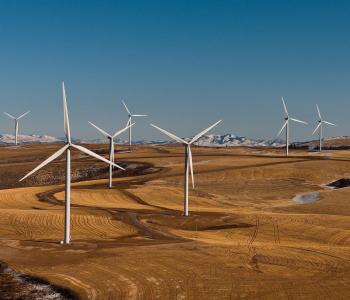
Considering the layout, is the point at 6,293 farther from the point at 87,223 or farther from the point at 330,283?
the point at 87,223

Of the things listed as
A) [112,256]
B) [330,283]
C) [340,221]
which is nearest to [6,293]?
[112,256]

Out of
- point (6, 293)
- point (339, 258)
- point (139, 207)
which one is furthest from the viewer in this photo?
point (139, 207)

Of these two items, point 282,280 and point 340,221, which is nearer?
point 282,280

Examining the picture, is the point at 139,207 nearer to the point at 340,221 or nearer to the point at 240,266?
the point at 340,221

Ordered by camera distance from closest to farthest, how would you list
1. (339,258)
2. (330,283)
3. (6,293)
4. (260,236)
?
1. (6,293)
2. (330,283)
3. (339,258)
4. (260,236)

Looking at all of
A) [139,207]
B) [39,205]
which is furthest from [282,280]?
[39,205]

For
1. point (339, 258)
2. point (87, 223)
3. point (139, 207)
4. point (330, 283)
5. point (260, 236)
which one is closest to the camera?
point (330, 283)
